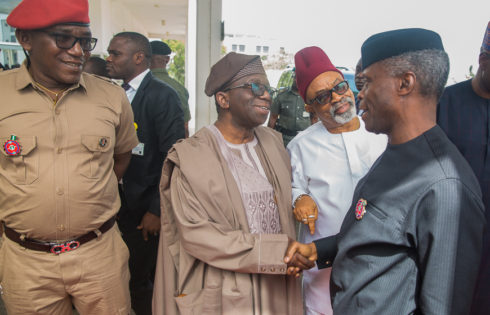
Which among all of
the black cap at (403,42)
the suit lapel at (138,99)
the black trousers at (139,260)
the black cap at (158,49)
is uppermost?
the black cap at (158,49)

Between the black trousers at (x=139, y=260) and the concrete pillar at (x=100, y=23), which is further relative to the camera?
the concrete pillar at (x=100, y=23)

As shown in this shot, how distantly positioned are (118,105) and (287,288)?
1.45 meters

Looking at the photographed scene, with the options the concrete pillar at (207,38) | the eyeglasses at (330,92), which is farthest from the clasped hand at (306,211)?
the concrete pillar at (207,38)

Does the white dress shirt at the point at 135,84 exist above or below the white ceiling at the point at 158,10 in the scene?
below

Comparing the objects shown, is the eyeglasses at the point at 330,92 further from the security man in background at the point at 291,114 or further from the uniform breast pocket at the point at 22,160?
the security man in background at the point at 291,114

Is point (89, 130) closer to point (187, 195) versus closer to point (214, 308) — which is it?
point (187, 195)

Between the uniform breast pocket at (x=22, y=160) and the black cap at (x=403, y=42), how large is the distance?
1664 millimetres

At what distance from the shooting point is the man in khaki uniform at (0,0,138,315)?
1.77 meters

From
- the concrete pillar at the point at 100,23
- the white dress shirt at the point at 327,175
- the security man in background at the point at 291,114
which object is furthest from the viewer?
the concrete pillar at the point at 100,23

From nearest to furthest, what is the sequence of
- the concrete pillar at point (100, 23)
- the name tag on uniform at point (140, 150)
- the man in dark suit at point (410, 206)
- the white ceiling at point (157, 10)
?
1. the man in dark suit at point (410, 206)
2. the name tag on uniform at point (140, 150)
3. the concrete pillar at point (100, 23)
4. the white ceiling at point (157, 10)

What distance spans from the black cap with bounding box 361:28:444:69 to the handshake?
36.4 inches

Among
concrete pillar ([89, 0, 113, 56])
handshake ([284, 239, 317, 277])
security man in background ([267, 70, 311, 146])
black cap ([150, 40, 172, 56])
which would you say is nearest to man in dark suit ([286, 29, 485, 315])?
handshake ([284, 239, 317, 277])

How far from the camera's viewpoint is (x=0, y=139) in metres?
1.75

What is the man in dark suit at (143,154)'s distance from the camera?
2732 mm
